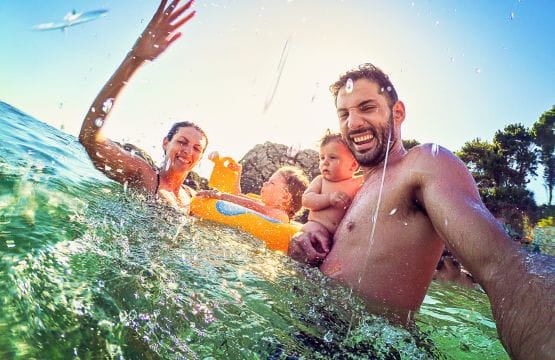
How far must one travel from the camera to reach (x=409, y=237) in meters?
2.54

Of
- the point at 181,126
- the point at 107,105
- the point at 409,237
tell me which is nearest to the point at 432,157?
the point at 409,237

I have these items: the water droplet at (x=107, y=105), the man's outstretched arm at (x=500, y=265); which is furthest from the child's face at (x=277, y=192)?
the man's outstretched arm at (x=500, y=265)

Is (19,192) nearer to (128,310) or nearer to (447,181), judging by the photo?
(128,310)

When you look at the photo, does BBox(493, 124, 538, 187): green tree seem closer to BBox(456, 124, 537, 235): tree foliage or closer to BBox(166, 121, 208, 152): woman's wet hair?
BBox(456, 124, 537, 235): tree foliage

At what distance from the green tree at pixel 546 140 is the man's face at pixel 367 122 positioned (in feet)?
114

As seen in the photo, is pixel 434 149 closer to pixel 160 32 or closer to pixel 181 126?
pixel 160 32

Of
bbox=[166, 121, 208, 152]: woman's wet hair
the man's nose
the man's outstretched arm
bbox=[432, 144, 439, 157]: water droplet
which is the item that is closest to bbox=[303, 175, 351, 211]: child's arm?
the man's nose

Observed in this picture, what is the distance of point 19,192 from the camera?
2359mm

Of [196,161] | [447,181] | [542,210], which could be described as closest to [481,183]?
[542,210]

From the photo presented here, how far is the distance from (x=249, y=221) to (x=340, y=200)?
4.05 ft

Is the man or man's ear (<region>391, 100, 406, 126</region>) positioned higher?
man's ear (<region>391, 100, 406, 126</region>)

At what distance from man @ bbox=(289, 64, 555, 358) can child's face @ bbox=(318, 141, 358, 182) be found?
1.14m

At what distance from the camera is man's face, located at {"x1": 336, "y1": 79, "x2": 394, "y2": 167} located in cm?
329

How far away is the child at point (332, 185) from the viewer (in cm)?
439
